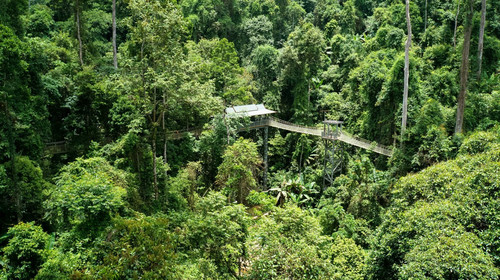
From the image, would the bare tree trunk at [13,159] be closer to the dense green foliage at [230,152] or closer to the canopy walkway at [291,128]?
the dense green foliage at [230,152]

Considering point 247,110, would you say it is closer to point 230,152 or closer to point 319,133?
point 319,133

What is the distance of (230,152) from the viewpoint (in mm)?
19844

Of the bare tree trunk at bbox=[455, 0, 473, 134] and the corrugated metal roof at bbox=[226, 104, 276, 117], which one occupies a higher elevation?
the bare tree trunk at bbox=[455, 0, 473, 134]

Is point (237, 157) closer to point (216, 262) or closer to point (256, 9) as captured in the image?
point (216, 262)

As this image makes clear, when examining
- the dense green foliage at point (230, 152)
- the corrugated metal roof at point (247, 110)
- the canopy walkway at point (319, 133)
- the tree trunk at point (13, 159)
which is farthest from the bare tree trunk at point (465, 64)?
the tree trunk at point (13, 159)

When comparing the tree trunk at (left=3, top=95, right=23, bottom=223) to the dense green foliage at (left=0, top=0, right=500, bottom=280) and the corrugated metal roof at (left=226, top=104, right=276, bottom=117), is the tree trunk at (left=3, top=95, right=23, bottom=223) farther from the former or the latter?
the corrugated metal roof at (left=226, top=104, right=276, bottom=117)

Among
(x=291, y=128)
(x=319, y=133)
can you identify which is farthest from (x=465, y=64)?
(x=291, y=128)

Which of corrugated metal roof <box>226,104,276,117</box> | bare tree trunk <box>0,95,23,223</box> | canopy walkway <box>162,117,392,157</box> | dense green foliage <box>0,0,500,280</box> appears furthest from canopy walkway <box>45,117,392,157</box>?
bare tree trunk <box>0,95,23,223</box>

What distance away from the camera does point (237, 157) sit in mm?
20031

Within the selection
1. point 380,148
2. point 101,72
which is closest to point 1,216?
point 101,72

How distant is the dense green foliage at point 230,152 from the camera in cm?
883

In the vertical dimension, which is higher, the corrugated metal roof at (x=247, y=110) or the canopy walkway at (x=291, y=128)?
the corrugated metal roof at (x=247, y=110)

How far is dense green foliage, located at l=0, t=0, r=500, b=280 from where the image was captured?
8.83 m

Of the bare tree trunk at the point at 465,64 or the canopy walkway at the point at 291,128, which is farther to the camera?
the canopy walkway at the point at 291,128
